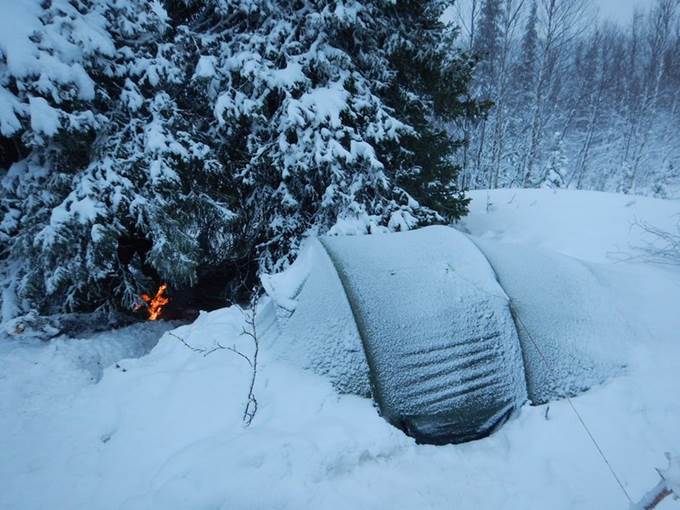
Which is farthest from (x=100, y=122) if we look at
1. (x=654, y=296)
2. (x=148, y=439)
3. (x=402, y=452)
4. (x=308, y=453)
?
(x=654, y=296)

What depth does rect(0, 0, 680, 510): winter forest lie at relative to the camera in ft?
8.45

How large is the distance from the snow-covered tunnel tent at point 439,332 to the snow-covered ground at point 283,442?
0.17 m

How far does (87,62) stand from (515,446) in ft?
20.9

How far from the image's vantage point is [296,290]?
3.28 metres

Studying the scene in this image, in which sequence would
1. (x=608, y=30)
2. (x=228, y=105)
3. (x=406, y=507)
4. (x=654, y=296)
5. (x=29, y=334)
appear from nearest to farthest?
1. (x=406, y=507)
2. (x=654, y=296)
3. (x=29, y=334)
4. (x=228, y=105)
5. (x=608, y=30)

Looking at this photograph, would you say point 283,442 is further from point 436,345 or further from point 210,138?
point 210,138

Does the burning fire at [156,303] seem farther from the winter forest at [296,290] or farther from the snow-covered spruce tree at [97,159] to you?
the snow-covered spruce tree at [97,159]

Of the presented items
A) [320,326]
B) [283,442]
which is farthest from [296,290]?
[283,442]

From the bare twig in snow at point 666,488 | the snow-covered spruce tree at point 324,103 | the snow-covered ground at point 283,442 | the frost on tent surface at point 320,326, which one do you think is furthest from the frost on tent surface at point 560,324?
the snow-covered spruce tree at point 324,103

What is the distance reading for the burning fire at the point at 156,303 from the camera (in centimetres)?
625

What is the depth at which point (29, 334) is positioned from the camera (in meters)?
4.55

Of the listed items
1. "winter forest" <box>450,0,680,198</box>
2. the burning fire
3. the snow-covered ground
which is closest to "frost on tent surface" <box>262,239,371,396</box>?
the snow-covered ground

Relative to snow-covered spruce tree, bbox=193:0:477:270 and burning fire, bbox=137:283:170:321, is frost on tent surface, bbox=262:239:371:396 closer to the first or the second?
snow-covered spruce tree, bbox=193:0:477:270

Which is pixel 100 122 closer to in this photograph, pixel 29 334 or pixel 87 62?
pixel 87 62
